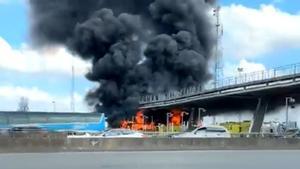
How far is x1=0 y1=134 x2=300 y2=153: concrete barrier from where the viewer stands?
32.4 metres

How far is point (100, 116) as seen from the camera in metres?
69.9

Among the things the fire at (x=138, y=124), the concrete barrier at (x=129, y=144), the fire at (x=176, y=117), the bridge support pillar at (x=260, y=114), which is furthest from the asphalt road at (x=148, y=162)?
the fire at (x=176, y=117)

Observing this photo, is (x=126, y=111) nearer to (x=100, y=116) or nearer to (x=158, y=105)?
(x=158, y=105)

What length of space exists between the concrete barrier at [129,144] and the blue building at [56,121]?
29.5 m

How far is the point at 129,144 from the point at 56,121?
34221 mm

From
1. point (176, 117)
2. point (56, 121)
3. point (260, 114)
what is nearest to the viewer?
point (56, 121)

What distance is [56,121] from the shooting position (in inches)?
2653

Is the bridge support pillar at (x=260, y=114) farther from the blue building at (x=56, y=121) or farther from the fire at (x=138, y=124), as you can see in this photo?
the blue building at (x=56, y=121)

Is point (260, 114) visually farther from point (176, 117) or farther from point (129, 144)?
point (129, 144)

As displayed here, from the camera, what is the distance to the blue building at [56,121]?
64375mm

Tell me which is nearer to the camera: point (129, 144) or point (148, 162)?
point (148, 162)

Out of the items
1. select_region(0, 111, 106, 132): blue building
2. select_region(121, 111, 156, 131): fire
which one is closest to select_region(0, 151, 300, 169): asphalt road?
select_region(0, 111, 106, 132): blue building

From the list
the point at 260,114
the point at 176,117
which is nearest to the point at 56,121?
the point at 260,114

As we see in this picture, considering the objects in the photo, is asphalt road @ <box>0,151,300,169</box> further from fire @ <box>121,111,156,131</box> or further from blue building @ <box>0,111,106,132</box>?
fire @ <box>121,111,156,131</box>
